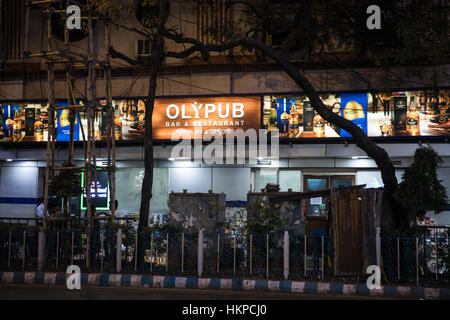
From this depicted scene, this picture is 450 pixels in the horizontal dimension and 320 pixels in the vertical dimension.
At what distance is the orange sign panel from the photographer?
17.0m

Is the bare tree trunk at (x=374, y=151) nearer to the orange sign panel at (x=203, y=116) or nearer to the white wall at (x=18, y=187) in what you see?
the orange sign panel at (x=203, y=116)

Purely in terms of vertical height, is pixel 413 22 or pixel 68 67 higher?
pixel 413 22

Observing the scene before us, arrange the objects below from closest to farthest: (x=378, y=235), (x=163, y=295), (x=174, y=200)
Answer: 1. (x=163, y=295)
2. (x=378, y=235)
3. (x=174, y=200)

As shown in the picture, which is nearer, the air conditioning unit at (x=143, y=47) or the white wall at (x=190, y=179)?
the white wall at (x=190, y=179)

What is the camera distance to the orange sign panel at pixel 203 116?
55.6 feet

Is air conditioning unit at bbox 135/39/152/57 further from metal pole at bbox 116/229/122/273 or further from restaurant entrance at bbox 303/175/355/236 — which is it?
metal pole at bbox 116/229/122/273

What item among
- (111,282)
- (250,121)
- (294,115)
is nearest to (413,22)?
(294,115)

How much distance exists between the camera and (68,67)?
13.6 m

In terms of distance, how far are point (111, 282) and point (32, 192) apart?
962 cm

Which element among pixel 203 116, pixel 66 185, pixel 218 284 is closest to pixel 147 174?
pixel 66 185

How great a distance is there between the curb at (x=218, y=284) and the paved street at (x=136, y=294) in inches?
11.2

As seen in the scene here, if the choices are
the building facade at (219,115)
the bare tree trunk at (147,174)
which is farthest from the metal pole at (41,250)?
the building facade at (219,115)

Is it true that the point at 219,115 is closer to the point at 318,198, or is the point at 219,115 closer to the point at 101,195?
the point at 318,198

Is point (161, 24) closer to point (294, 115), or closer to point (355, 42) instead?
point (294, 115)
